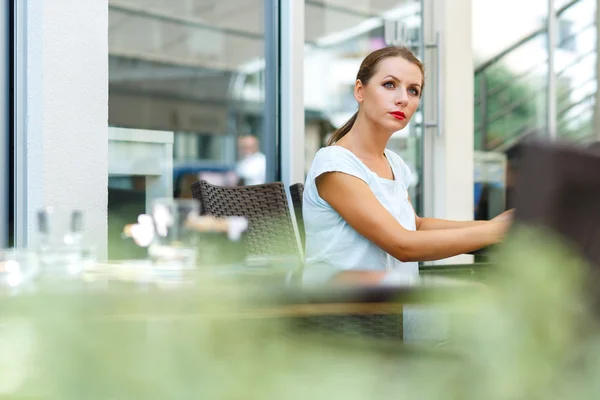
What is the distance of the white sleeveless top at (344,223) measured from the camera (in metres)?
2.50

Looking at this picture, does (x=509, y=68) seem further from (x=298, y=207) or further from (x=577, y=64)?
(x=298, y=207)

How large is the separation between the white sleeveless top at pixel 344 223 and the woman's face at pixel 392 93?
0.18 m

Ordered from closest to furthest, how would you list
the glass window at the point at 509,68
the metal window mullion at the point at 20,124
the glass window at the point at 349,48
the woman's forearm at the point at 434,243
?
the woman's forearm at the point at 434,243 → the metal window mullion at the point at 20,124 → the glass window at the point at 349,48 → the glass window at the point at 509,68

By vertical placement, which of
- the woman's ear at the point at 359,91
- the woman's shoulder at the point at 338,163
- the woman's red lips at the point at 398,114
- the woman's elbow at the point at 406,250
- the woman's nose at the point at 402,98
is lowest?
the woman's elbow at the point at 406,250

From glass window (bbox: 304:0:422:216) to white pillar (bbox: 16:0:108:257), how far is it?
6.52ft

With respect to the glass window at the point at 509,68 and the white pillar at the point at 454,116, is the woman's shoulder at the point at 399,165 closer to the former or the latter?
the white pillar at the point at 454,116

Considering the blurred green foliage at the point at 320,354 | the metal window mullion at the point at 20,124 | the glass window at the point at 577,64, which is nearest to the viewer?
the blurred green foliage at the point at 320,354

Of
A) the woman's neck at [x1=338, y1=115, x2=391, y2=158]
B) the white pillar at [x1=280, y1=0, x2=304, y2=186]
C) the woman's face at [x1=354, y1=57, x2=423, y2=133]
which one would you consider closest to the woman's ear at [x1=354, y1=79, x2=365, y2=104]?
the woman's face at [x1=354, y1=57, x2=423, y2=133]

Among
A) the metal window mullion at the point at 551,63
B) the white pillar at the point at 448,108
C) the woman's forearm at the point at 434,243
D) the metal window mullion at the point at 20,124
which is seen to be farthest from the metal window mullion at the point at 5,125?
the metal window mullion at the point at 551,63

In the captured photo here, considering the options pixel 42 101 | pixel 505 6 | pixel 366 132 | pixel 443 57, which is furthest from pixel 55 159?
pixel 505 6

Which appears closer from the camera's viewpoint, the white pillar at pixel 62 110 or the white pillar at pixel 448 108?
the white pillar at pixel 62 110

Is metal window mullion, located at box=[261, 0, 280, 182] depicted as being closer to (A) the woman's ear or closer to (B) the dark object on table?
(A) the woman's ear

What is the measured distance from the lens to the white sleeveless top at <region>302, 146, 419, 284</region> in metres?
2.50

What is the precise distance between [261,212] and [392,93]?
2.31 ft
